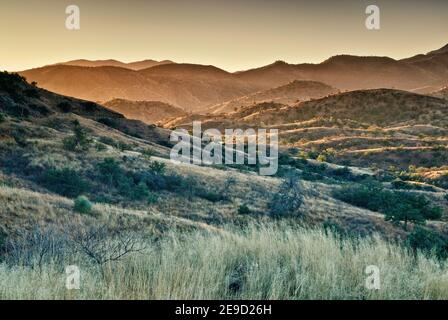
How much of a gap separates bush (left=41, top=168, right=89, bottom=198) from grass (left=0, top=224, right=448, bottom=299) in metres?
24.3

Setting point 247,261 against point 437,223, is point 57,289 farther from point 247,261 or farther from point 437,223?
point 437,223

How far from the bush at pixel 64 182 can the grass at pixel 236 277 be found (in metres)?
24.3

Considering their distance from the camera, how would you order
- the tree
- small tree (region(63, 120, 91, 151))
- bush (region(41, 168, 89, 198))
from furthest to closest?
small tree (region(63, 120, 91, 151))
bush (region(41, 168, 89, 198))
the tree

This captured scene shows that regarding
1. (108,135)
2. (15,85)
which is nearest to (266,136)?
(108,135)

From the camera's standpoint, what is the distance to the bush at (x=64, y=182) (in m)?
29.5

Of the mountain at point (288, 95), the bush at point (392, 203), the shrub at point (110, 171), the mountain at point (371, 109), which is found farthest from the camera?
the mountain at point (288, 95)

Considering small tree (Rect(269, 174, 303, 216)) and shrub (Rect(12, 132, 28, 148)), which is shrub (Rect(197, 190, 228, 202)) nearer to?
small tree (Rect(269, 174, 303, 216))

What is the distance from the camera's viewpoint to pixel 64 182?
30703 mm

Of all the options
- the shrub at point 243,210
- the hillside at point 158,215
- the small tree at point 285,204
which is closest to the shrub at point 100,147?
the hillside at point 158,215

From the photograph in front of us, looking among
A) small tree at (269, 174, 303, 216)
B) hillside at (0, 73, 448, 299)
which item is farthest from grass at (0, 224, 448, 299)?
small tree at (269, 174, 303, 216)

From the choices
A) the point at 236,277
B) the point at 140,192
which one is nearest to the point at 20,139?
the point at 140,192

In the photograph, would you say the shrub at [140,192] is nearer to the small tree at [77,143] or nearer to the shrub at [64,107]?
the small tree at [77,143]

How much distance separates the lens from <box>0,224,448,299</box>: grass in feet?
15.5

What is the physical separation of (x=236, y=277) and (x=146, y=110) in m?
158
